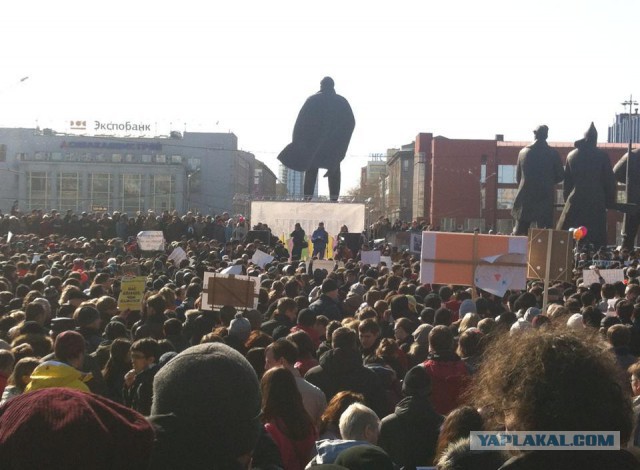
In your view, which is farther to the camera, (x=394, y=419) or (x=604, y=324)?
(x=604, y=324)

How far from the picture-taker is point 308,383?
22.2ft

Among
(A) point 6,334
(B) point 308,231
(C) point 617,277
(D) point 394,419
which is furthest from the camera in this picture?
(B) point 308,231

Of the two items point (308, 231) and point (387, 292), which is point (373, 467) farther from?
point (308, 231)

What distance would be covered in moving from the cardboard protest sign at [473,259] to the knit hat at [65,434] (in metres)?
11.6

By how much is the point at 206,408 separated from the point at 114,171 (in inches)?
3793

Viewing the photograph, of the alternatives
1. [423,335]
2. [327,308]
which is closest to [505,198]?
[327,308]

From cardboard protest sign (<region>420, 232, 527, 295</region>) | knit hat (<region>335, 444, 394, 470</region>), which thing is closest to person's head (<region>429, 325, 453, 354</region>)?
knit hat (<region>335, 444, 394, 470</region>)

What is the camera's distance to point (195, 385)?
9.92 feet

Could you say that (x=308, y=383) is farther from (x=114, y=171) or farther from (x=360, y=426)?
(x=114, y=171)

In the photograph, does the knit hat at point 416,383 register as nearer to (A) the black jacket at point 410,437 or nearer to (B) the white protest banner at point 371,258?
(A) the black jacket at point 410,437

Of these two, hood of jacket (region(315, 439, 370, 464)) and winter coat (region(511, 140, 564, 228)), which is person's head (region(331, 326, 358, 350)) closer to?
hood of jacket (region(315, 439, 370, 464))

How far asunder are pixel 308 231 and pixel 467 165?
53654mm

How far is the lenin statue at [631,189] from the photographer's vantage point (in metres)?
26.1

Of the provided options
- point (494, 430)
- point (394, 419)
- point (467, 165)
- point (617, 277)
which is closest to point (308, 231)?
point (617, 277)
